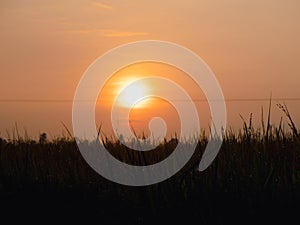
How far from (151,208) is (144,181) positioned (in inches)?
23.1

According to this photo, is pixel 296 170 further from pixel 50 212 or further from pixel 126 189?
pixel 50 212

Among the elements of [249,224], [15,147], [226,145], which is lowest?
[249,224]

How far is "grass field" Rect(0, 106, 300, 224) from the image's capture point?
6.34 m

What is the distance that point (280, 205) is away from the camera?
6.32 metres

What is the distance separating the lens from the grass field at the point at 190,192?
20.8 feet

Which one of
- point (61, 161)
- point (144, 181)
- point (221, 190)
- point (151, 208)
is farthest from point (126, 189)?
point (61, 161)

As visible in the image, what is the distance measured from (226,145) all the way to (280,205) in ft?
4.87

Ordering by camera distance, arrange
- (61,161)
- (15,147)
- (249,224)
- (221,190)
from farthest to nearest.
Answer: (15,147) → (61,161) → (221,190) → (249,224)

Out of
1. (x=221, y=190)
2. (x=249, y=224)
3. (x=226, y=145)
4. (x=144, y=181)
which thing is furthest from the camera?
(x=226, y=145)

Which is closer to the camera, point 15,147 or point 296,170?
point 296,170

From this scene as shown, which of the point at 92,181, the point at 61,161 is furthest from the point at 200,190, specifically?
the point at 61,161

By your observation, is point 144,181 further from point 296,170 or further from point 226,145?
point 296,170

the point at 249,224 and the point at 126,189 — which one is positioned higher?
the point at 126,189

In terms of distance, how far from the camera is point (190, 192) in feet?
21.9
